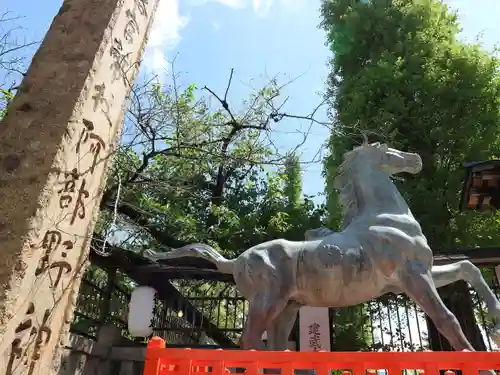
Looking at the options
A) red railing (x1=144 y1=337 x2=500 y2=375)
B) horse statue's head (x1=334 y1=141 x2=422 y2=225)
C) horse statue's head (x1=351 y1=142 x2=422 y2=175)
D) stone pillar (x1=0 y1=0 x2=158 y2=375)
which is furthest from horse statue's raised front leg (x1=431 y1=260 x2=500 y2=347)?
stone pillar (x1=0 y1=0 x2=158 y2=375)

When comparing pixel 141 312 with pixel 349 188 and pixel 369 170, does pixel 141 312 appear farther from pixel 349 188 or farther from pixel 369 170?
pixel 369 170

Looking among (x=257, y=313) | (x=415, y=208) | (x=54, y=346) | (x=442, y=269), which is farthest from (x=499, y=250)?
(x=54, y=346)

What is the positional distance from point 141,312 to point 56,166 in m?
5.50

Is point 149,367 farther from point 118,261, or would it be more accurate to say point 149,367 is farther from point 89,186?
point 118,261

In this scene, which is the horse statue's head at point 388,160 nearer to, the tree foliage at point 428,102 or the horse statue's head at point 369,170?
the horse statue's head at point 369,170

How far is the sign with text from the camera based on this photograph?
7098 millimetres

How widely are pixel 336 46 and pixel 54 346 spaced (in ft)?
43.2

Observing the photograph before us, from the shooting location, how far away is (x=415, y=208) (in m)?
9.21

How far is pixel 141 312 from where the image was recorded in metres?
7.08

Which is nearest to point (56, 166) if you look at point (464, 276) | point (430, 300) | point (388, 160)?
point (430, 300)

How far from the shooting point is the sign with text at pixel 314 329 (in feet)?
23.3

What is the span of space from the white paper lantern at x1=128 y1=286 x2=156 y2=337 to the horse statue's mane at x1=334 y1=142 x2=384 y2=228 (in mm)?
4102

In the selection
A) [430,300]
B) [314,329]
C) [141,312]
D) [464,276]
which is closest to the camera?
[430,300]

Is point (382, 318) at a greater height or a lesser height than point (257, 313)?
greater
